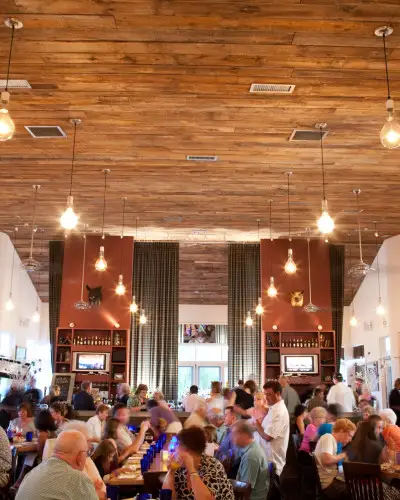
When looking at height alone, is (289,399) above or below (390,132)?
below

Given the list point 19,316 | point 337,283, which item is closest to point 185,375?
point 19,316

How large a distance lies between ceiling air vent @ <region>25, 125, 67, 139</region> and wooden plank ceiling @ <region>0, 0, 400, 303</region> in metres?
0.09

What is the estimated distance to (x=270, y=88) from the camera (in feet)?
20.5

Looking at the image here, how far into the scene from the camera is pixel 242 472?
15.6 feet

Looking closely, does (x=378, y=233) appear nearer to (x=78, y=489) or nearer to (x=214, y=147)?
(x=214, y=147)

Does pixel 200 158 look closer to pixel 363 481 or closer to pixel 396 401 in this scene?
pixel 363 481

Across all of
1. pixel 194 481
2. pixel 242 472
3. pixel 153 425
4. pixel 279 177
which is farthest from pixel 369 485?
pixel 279 177

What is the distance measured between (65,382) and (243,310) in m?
5.53

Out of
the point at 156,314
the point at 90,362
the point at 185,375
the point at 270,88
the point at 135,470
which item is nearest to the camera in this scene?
the point at 135,470

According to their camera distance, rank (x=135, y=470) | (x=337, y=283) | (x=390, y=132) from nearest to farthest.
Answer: (x=390, y=132) → (x=135, y=470) → (x=337, y=283)

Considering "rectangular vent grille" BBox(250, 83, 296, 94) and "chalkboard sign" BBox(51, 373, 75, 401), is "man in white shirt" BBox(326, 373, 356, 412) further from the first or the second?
"rectangular vent grille" BBox(250, 83, 296, 94)

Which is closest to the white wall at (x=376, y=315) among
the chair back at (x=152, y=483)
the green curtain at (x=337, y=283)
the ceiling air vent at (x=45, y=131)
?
the green curtain at (x=337, y=283)

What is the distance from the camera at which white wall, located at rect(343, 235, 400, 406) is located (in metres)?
14.1

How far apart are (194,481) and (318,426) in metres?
3.88
